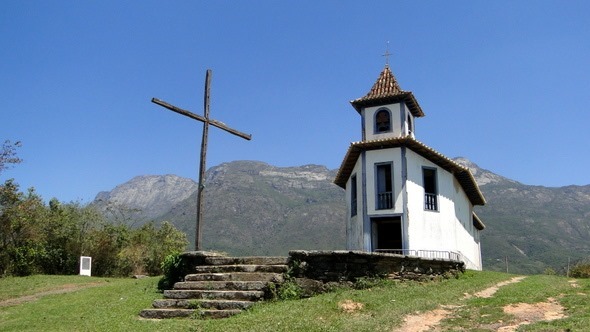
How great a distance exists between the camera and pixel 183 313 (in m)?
11.7

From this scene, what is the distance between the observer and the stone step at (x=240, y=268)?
44.0ft

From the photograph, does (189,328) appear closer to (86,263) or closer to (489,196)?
(86,263)

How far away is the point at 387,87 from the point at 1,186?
21.8 meters

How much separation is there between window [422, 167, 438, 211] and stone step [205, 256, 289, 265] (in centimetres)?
1197

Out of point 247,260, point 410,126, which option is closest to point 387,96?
point 410,126

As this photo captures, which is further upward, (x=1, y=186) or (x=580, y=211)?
(x=580, y=211)

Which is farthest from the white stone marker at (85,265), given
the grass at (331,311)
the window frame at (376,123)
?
the window frame at (376,123)

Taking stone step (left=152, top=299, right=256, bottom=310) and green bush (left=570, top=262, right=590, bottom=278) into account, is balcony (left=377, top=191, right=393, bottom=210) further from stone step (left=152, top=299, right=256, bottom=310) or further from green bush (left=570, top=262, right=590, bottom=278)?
stone step (left=152, top=299, right=256, bottom=310)

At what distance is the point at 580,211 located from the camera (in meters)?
186

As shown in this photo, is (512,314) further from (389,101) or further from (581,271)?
(581,271)

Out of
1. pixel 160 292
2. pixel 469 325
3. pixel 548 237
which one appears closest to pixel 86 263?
pixel 160 292

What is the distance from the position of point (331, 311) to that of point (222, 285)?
127 inches

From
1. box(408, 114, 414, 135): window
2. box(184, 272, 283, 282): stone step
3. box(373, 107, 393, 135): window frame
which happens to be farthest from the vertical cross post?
box(408, 114, 414, 135): window

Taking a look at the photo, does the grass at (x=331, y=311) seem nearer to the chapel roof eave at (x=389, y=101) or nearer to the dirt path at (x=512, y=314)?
the dirt path at (x=512, y=314)
